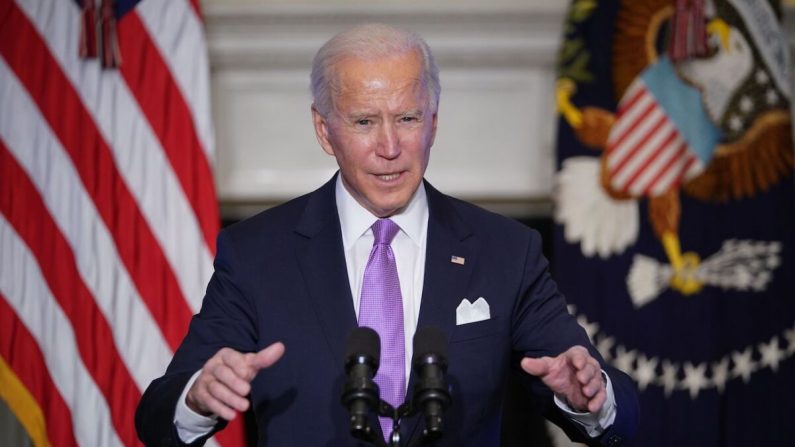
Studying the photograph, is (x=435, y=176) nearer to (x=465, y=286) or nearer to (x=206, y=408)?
(x=465, y=286)

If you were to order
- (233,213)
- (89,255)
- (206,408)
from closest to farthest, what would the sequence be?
(206,408) → (89,255) → (233,213)

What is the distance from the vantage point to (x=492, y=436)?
2145mm

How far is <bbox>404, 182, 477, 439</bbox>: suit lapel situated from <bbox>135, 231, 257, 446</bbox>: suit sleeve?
36 cm

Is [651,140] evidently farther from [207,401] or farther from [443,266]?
[207,401]

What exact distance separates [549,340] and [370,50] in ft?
2.25

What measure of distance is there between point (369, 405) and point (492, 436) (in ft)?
2.12

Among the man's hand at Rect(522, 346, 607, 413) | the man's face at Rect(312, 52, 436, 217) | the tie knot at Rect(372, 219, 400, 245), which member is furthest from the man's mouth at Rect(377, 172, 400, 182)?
the man's hand at Rect(522, 346, 607, 413)

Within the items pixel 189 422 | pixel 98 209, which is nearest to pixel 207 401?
pixel 189 422

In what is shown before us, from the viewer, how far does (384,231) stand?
2.22 m

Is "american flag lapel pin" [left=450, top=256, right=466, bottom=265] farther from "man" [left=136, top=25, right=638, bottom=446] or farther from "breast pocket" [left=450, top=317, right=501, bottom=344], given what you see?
"breast pocket" [left=450, top=317, right=501, bottom=344]

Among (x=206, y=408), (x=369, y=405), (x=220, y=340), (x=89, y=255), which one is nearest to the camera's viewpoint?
(x=369, y=405)

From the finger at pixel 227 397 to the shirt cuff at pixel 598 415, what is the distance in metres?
0.65

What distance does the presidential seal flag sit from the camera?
3.76m

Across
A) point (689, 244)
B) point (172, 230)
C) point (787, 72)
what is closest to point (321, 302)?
point (172, 230)
